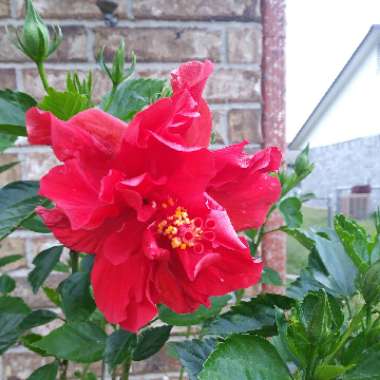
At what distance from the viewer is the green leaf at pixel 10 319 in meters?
0.56

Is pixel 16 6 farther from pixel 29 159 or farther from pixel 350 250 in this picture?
pixel 350 250

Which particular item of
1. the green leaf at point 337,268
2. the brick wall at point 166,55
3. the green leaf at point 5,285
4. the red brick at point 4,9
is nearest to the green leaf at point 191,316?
the green leaf at point 337,268

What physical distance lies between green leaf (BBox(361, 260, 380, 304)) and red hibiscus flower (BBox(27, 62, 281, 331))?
105mm

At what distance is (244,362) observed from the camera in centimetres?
33

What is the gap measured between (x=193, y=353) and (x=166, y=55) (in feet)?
2.25

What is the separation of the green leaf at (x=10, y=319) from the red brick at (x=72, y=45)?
0.53 m

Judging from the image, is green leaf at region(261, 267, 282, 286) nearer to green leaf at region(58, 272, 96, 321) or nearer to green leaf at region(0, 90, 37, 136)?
green leaf at region(58, 272, 96, 321)

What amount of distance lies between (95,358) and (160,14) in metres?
0.73


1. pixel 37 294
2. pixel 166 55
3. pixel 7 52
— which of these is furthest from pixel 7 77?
pixel 37 294

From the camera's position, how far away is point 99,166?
33 centimetres

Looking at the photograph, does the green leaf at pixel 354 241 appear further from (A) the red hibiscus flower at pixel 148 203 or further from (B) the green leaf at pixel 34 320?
(B) the green leaf at pixel 34 320

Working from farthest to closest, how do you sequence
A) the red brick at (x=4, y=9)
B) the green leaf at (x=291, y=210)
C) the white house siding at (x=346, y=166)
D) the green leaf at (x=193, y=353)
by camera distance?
the white house siding at (x=346, y=166) → the red brick at (x=4, y=9) → the green leaf at (x=291, y=210) → the green leaf at (x=193, y=353)

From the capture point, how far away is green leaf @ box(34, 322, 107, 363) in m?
0.48

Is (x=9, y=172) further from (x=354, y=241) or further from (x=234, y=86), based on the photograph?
(x=354, y=241)
